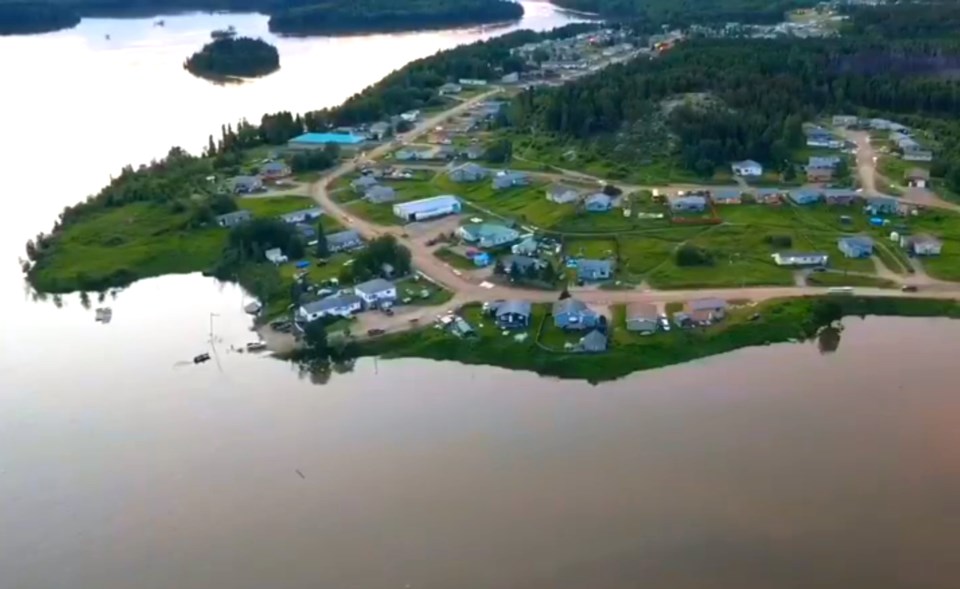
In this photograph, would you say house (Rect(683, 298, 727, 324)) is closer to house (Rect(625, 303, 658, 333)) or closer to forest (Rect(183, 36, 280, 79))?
house (Rect(625, 303, 658, 333))

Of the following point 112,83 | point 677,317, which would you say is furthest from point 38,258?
point 112,83

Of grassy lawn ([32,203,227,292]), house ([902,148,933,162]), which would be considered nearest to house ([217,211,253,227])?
grassy lawn ([32,203,227,292])

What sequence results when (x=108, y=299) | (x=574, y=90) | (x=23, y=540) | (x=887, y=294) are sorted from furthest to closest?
1. (x=574, y=90)
2. (x=108, y=299)
3. (x=887, y=294)
4. (x=23, y=540)

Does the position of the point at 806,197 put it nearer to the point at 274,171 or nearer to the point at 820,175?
the point at 820,175

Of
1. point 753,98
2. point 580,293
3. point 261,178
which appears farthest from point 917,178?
point 261,178

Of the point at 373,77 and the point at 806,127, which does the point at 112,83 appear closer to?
the point at 373,77

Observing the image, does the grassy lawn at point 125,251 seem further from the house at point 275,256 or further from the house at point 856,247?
the house at point 856,247

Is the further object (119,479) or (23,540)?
(119,479)
